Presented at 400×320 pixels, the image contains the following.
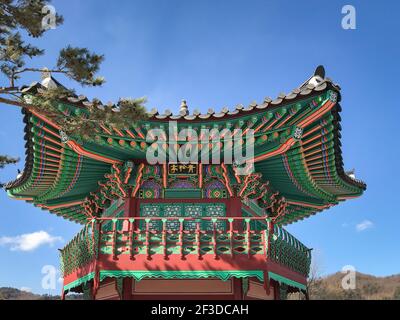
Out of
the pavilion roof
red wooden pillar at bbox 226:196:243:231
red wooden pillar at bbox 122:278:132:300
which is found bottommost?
red wooden pillar at bbox 122:278:132:300

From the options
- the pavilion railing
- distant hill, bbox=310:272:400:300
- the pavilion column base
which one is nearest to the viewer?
the pavilion railing

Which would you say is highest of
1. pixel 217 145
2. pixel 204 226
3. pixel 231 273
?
pixel 217 145

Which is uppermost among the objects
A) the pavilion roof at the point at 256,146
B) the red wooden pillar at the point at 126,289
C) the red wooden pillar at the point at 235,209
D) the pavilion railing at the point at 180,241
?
the pavilion roof at the point at 256,146

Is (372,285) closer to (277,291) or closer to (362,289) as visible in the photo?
(362,289)

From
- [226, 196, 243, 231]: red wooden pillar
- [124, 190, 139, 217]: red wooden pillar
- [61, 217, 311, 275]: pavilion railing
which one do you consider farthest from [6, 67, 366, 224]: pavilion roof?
[61, 217, 311, 275]: pavilion railing

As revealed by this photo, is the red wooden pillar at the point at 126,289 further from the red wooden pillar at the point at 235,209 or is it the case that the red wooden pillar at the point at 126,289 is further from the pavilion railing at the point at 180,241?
the red wooden pillar at the point at 235,209

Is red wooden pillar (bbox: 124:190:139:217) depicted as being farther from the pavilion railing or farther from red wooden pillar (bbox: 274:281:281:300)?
red wooden pillar (bbox: 274:281:281:300)

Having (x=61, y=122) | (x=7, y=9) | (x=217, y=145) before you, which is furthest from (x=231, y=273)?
(x=7, y=9)

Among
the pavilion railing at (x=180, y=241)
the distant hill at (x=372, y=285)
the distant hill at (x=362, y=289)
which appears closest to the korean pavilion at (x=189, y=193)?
the pavilion railing at (x=180, y=241)

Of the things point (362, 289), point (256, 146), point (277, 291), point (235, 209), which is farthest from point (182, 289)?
point (362, 289)

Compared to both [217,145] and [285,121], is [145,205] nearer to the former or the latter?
[217,145]
